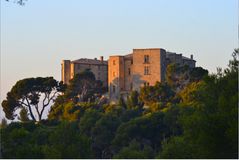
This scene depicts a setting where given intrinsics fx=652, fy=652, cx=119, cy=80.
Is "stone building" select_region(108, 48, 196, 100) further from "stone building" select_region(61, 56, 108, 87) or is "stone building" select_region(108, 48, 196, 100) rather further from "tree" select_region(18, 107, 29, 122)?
"tree" select_region(18, 107, 29, 122)

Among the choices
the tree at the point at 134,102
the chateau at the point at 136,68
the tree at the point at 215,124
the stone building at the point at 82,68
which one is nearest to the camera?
the tree at the point at 215,124

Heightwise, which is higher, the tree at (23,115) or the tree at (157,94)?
the tree at (157,94)

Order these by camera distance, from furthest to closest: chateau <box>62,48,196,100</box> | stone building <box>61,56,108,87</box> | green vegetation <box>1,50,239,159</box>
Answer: stone building <box>61,56,108,87</box>, chateau <box>62,48,196,100</box>, green vegetation <box>1,50,239,159</box>

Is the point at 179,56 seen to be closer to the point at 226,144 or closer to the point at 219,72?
the point at 219,72

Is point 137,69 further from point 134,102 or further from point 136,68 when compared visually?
point 134,102

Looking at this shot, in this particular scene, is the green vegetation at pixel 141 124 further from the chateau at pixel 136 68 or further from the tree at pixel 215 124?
the chateau at pixel 136 68

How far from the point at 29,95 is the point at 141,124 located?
17393mm

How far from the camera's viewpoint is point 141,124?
3888 cm

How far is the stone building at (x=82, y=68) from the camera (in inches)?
2744

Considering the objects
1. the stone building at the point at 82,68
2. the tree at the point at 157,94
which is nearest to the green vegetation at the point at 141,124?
the tree at the point at 157,94

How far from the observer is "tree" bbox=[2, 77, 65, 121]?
173 ft

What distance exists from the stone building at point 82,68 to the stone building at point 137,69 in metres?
2.94

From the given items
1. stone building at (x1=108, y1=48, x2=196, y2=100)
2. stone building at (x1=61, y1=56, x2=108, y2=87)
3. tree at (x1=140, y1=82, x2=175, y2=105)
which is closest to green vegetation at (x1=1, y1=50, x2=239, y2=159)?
tree at (x1=140, y1=82, x2=175, y2=105)

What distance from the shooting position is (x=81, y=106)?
49.3 m
